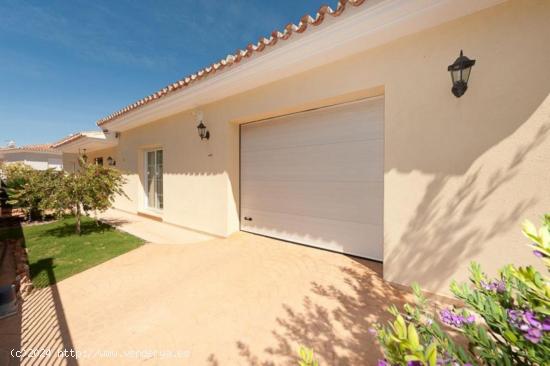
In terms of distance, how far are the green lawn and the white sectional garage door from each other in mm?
3605

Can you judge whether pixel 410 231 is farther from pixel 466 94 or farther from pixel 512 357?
pixel 512 357

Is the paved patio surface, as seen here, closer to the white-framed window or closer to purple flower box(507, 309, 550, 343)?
the white-framed window

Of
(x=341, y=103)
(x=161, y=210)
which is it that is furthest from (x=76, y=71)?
(x=341, y=103)

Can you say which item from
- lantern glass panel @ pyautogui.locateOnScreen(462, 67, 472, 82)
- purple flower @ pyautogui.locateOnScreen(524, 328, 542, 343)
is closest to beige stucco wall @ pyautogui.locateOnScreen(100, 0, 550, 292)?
lantern glass panel @ pyautogui.locateOnScreen(462, 67, 472, 82)

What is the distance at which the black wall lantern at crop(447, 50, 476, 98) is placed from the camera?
10.1ft

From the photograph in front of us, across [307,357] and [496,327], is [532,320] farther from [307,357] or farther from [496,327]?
[307,357]

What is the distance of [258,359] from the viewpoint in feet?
7.88

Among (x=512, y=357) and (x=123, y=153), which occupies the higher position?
(x=123, y=153)

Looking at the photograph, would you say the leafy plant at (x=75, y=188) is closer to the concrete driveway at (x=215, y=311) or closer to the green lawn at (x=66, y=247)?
the green lawn at (x=66, y=247)

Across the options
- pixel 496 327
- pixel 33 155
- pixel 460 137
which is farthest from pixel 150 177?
pixel 33 155

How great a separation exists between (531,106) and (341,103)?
2.79 meters

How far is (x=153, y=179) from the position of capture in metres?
10.1

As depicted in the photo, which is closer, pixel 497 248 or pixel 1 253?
pixel 497 248

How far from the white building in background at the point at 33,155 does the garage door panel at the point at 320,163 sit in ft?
109
